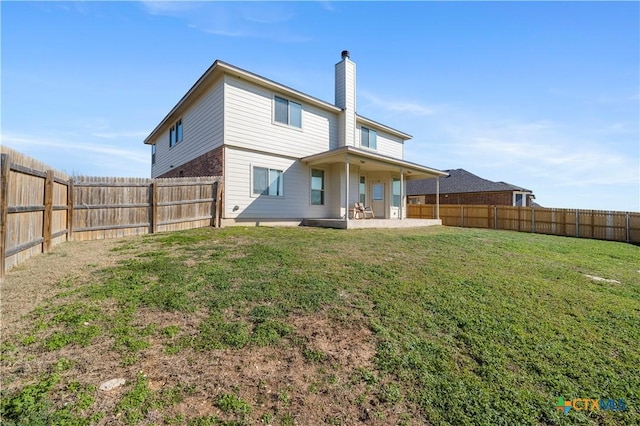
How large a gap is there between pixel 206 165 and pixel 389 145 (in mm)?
11052

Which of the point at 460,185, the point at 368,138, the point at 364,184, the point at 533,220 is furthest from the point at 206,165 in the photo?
the point at 460,185

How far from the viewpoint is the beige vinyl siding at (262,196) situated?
10.7 meters

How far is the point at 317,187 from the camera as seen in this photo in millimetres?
13375

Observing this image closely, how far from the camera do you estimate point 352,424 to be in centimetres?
206

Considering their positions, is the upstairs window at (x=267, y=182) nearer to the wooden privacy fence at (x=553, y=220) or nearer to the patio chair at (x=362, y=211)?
the patio chair at (x=362, y=211)

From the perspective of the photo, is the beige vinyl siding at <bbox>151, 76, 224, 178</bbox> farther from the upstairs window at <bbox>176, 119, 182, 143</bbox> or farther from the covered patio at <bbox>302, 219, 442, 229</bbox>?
the covered patio at <bbox>302, 219, 442, 229</bbox>

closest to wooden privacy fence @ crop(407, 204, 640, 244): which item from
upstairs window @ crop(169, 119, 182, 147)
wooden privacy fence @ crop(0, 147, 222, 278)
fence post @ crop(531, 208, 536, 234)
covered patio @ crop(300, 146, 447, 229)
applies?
fence post @ crop(531, 208, 536, 234)

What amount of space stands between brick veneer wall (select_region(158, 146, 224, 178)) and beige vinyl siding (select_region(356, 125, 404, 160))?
8894 mm

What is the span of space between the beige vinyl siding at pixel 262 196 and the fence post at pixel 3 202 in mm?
6284

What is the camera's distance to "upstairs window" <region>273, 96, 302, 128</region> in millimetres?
11984

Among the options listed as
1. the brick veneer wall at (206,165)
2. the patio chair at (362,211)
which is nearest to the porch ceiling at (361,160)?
the patio chair at (362,211)

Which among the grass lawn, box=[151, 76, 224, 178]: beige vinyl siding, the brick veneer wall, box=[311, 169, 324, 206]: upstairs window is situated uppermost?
box=[151, 76, 224, 178]: beige vinyl siding

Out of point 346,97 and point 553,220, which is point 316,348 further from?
point 553,220

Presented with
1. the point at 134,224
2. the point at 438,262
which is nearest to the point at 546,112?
the point at 438,262
